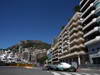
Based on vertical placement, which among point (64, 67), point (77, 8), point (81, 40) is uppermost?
point (77, 8)

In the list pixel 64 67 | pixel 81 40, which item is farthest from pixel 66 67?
pixel 81 40

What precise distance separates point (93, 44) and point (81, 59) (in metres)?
13.9

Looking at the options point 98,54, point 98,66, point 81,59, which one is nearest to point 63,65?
point 98,66

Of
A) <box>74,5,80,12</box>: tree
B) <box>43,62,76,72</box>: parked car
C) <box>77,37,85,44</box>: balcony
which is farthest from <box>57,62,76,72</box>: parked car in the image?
<box>74,5,80,12</box>: tree

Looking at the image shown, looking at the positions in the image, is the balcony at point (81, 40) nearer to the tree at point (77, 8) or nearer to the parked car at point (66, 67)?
the tree at point (77, 8)

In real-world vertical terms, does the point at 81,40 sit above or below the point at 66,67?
above

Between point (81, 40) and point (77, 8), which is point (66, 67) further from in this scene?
point (77, 8)

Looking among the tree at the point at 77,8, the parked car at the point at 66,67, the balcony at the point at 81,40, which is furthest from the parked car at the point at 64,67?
the tree at the point at 77,8

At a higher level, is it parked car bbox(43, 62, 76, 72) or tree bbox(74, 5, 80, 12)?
tree bbox(74, 5, 80, 12)

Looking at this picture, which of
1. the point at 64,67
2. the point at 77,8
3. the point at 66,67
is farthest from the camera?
the point at 77,8

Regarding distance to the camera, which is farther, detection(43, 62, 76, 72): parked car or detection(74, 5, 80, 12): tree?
detection(74, 5, 80, 12): tree

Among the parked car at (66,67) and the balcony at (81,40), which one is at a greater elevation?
the balcony at (81,40)

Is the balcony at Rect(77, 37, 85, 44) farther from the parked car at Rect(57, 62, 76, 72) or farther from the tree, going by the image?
the parked car at Rect(57, 62, 76, 72)

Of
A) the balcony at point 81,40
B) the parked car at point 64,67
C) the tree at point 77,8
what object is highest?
the tree at point 77,8
